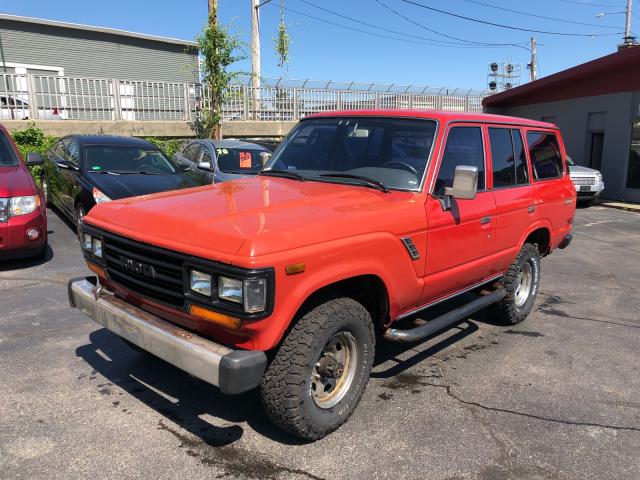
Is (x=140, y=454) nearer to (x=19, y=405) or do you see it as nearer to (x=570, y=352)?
(x=19, y=405)

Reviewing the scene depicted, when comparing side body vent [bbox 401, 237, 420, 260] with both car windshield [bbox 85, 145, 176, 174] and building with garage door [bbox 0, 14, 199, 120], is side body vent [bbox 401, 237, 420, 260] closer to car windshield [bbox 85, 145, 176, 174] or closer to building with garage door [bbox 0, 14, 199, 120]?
car windshield [bbox 85, 145, 176, 174]

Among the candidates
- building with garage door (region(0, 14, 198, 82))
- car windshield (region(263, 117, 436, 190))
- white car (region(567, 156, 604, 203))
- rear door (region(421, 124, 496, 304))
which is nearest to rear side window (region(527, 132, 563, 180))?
rear door (region(421, 124, 496, 304))

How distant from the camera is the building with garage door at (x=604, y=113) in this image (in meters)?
15.2

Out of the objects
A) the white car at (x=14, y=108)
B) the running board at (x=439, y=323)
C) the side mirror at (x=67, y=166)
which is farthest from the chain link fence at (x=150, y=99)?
the running board at (x=439, y=323)

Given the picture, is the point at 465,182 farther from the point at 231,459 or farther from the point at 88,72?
the point at 88,72

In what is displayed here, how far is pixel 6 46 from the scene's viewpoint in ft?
70.4

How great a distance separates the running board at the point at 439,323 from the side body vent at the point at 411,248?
52 centimetres

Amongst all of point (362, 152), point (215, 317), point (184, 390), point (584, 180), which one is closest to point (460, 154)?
point (362, 152)

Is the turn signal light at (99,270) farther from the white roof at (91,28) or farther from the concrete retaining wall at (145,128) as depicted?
the white roof at (91,28)

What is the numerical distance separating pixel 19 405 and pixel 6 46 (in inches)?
904

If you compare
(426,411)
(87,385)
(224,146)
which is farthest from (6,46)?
(426,411)

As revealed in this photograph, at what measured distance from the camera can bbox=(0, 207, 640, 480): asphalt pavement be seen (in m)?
2.91

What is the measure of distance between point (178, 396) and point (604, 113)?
55.5 ft

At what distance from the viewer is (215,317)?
2.71m
